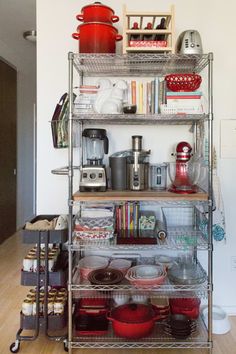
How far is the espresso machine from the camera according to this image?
6.49ft

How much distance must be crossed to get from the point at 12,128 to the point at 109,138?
2532 mm

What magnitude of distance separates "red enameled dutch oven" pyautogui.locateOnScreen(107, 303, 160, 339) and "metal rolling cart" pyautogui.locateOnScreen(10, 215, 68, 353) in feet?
1.04

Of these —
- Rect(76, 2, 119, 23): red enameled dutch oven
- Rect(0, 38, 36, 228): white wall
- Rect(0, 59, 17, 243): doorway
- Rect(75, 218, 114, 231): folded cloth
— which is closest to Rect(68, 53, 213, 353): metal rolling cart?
Rect(75, 218, 114, 231): folded cloth

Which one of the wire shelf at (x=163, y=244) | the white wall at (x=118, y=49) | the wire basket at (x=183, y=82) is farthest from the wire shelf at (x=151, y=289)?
the wire basket at (x=183, y=82)

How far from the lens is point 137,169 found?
198cm

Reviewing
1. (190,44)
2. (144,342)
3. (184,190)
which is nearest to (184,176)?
(184,190)

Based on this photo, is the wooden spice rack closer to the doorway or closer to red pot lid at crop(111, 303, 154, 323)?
red pot lid at crop(111, 303, 154, 323)

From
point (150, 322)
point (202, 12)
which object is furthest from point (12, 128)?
point (150, 322)

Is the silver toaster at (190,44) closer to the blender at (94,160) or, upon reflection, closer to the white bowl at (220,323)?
the blender at (94,160)

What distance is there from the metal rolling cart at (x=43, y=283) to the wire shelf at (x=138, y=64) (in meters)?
1.04

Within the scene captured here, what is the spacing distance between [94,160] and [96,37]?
0.74 m

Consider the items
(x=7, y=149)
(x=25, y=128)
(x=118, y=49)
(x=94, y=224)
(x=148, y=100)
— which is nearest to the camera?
(x=94, y=224)

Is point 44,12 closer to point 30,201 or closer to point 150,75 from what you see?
point 150,75

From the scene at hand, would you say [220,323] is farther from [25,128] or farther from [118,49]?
[25,128]
